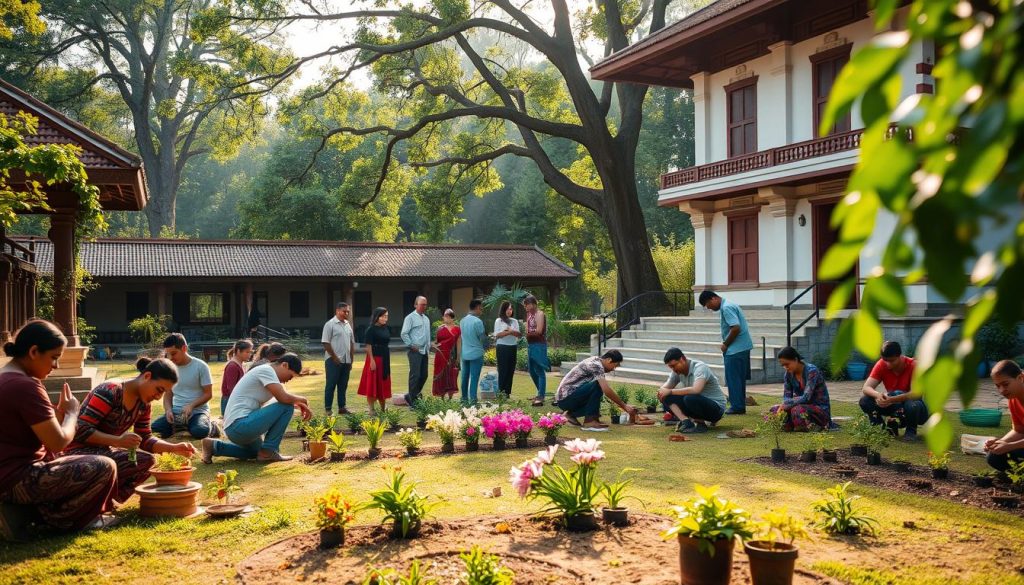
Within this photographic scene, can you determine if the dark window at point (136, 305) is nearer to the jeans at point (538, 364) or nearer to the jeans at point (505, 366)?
the jeans at point (505, 366)

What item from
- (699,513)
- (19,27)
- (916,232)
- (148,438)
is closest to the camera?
(916,232)

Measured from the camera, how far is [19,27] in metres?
36.7

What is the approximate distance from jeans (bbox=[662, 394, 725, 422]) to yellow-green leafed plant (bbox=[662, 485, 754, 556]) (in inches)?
244

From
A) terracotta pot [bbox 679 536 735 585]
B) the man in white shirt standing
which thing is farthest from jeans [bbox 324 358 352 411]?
terracotta pot [bbox 679 536 735 585]

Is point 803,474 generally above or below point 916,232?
below

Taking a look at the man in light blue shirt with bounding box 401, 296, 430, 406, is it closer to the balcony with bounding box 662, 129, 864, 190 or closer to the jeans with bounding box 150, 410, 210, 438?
the jeans with bounding box 150, 410, 210, 438

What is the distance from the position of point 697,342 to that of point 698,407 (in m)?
8.69

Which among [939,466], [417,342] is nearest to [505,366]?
[417,342]

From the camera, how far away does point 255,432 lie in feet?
27.9

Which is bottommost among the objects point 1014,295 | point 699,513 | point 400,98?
point 699,513

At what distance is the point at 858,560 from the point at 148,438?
17.8ft

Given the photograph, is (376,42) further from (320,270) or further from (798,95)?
(798,95)

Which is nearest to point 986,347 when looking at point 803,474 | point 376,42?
point 803,474

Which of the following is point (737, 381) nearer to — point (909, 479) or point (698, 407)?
point (698, 407)
